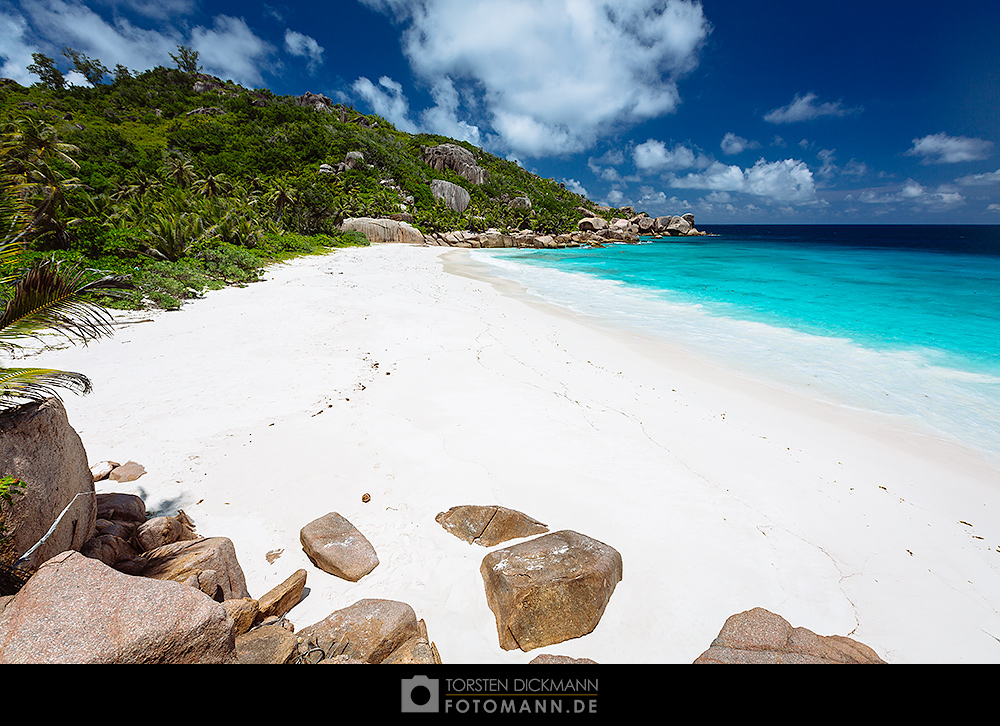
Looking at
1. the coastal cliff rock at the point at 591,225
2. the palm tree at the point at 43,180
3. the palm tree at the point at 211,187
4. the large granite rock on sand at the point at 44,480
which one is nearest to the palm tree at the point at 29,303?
the large granite rock on sand at the point at 44,480

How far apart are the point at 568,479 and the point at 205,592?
4038 millimetres

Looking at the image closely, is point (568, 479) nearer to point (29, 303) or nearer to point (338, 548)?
point (338, 548)

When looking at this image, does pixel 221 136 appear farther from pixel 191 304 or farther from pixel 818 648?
→ pixel 818 648

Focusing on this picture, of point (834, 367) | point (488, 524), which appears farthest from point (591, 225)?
point (488, 524)

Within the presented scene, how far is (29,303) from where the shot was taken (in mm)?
2932

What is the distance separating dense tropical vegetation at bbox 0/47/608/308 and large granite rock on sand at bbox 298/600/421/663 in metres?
3.86

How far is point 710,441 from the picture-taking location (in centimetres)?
659

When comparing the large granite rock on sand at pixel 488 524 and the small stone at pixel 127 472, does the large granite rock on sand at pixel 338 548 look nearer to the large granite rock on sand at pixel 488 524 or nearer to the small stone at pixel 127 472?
the large granite rock on sand at pixel 488 524

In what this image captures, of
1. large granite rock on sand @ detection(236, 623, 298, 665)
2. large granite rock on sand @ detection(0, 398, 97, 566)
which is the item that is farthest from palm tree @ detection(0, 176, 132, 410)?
large granite rock on sand @ detection(236, 623, 298, 665)

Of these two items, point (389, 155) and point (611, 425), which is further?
point (389, 155)
